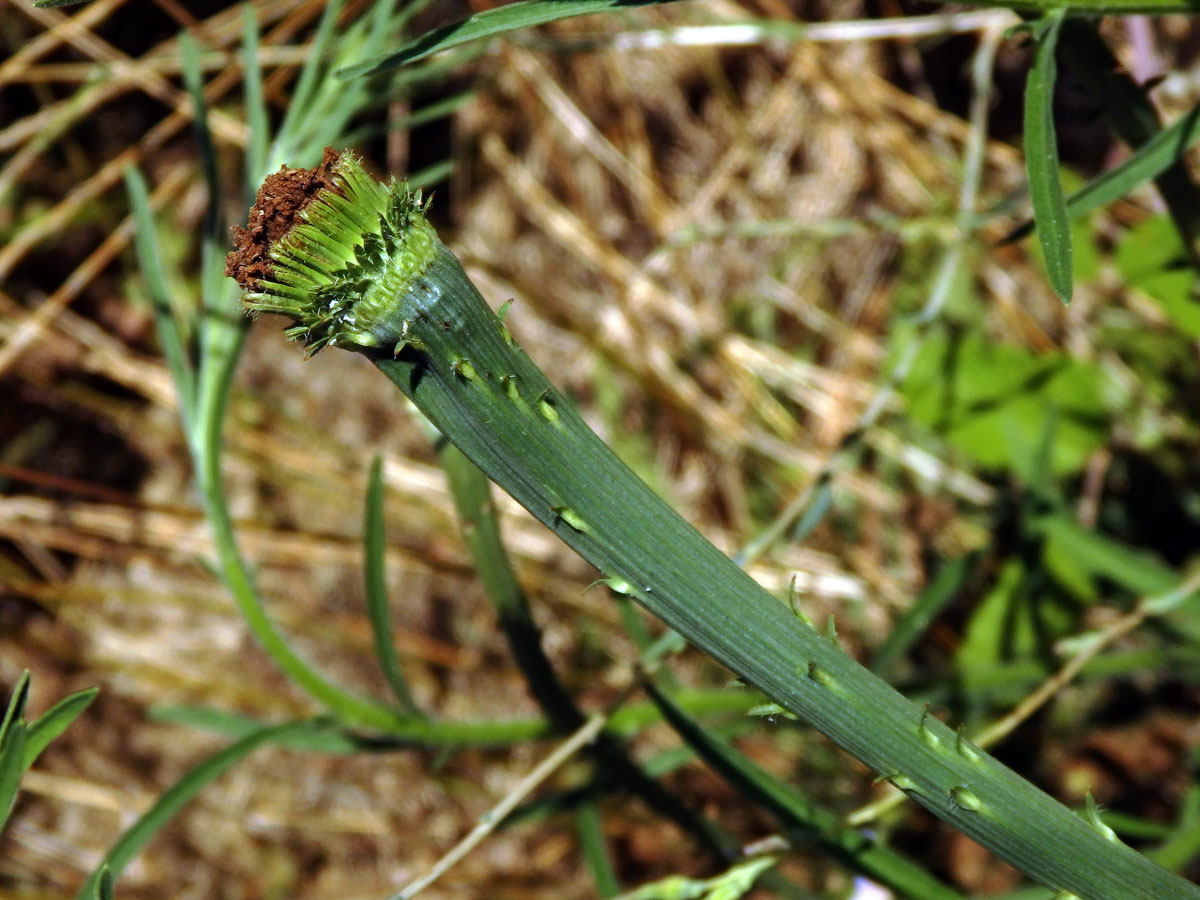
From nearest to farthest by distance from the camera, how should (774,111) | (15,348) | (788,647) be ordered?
(788,647)
(15,348)
(774,111)

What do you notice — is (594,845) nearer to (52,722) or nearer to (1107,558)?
(52,722)

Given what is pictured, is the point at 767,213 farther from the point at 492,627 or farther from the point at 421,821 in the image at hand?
the point at 421,821

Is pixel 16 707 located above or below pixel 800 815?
above

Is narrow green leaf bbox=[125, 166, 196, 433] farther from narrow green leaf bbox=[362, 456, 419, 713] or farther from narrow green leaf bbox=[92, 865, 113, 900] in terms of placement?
narrow green leaf bbox=[92, 865, 113, 900]

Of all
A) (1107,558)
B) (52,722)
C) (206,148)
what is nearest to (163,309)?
(206,148)

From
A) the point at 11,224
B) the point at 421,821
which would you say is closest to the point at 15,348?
the point at 11,224

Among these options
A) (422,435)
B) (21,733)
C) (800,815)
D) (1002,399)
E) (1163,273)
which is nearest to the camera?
(21,733)

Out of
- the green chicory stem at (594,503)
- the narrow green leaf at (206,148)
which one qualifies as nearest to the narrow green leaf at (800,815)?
the green chicory stem at (594,503)
